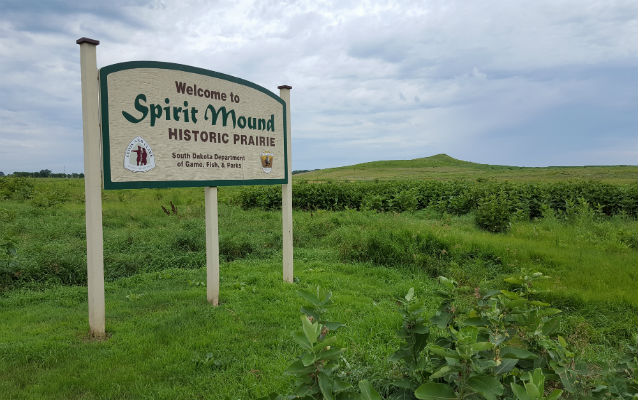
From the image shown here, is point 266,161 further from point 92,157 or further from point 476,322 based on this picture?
point 476,322

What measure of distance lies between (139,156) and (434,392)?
399cm

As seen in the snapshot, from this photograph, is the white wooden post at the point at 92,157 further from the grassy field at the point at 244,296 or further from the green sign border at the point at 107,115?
the grassy field at the point at 244,296

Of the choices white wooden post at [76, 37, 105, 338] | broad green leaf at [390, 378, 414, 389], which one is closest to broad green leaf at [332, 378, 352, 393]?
broad green leaf at [390, 378, 414, 389]

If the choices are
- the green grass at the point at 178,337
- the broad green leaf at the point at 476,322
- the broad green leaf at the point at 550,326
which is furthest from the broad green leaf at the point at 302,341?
the green grass at the point at 178,337

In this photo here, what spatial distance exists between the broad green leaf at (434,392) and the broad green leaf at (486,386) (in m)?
0.08

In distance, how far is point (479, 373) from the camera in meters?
1.39

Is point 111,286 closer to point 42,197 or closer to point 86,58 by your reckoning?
point 86,58

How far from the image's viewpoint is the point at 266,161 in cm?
609

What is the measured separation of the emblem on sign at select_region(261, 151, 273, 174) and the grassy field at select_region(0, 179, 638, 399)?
66.8 inches

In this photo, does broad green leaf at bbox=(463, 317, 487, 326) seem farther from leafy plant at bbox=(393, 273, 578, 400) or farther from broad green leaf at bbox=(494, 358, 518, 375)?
broad green leaf at bbox=(494, 358, 518, 375)

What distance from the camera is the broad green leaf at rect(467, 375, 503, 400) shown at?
1.32 m

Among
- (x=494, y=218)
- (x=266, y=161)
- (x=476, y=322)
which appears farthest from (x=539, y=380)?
(x=494, y=218)

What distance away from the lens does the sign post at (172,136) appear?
162 inches

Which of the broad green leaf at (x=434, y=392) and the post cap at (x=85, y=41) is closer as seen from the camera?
the broad green leaf at (x=434, y=392)
